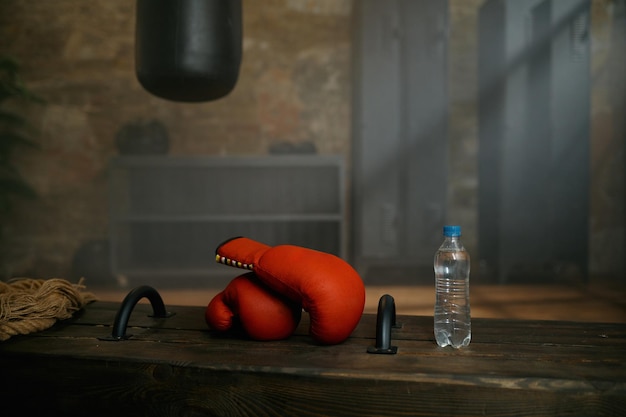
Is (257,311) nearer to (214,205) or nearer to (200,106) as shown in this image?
(214,205)

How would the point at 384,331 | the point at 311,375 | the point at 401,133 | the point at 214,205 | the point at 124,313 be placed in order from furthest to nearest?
the point at 214,205 < the point at 401,133 < the point at 124,313 < the point at 384,331 < the point at 311,375

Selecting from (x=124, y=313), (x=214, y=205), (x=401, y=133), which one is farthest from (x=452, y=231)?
(x=214, y=205)

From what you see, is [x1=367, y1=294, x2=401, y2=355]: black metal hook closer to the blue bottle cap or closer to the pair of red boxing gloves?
the pair of red boxing gloves

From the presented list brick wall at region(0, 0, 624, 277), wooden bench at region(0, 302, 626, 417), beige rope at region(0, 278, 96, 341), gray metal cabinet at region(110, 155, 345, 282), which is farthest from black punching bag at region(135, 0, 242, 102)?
brick wall at region(0, 0, 624, 277)

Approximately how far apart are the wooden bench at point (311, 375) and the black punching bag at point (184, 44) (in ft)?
3.87

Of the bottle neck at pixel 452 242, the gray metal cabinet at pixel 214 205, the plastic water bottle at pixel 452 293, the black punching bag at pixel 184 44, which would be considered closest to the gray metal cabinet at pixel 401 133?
the gray metal cabinet at pixel 214 205

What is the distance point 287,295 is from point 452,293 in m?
0.45

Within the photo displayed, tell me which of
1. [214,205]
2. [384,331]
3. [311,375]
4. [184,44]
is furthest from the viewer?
[214,205]

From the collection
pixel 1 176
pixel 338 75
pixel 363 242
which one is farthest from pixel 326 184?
pixel 1 176

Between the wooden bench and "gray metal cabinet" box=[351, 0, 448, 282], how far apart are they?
2646 millimetres

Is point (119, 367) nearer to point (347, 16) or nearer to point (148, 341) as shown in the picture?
point (148, 341)

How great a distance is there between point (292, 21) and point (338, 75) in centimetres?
52

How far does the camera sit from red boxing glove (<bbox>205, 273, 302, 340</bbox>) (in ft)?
3.65

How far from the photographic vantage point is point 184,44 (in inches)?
82.1
